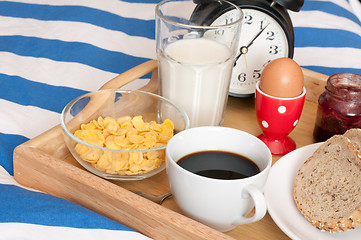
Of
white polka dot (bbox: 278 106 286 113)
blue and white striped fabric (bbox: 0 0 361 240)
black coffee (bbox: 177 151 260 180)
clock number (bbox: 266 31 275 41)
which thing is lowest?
blue and white striped fabric (bbox: 0 0 361 240)

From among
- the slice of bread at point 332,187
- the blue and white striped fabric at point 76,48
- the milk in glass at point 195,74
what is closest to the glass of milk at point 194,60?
the milk in glass at point 195,74

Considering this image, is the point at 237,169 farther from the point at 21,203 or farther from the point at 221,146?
the point at 21,203

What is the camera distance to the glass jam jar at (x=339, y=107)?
2.77 ft

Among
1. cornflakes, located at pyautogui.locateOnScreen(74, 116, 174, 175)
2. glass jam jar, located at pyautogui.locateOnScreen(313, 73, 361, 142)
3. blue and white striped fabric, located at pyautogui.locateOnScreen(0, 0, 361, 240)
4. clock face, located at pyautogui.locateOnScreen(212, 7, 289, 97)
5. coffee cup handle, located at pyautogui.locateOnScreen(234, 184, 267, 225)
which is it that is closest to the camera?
coffee cup handle, located at pyautogui.locateOnScreen(234, 184, 267, 225)

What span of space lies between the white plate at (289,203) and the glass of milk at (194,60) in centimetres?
18

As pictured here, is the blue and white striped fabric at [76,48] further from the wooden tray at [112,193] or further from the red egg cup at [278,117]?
the red egg cup at [278,117]

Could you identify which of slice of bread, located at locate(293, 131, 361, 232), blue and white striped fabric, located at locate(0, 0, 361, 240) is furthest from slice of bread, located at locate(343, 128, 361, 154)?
blue and white striped fabric, located at locate(0, 0, 361, 240)

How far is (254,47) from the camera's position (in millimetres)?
991

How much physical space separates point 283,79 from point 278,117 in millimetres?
74

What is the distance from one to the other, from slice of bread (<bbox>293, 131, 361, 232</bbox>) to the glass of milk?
0.21 m

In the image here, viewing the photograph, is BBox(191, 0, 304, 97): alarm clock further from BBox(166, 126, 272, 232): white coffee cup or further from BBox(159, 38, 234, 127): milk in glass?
BBox(166, 126, 272, 232): white coffee cup

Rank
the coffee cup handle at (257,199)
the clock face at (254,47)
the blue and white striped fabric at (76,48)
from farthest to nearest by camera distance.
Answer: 1. the blue and white striped fabric at (76,48)
2. the clock face at (254,47)
3. the coffee cup handle at (257,199)

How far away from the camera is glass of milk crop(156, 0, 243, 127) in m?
0.82

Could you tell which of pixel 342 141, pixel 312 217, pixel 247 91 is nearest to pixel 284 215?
pixel 312 217
